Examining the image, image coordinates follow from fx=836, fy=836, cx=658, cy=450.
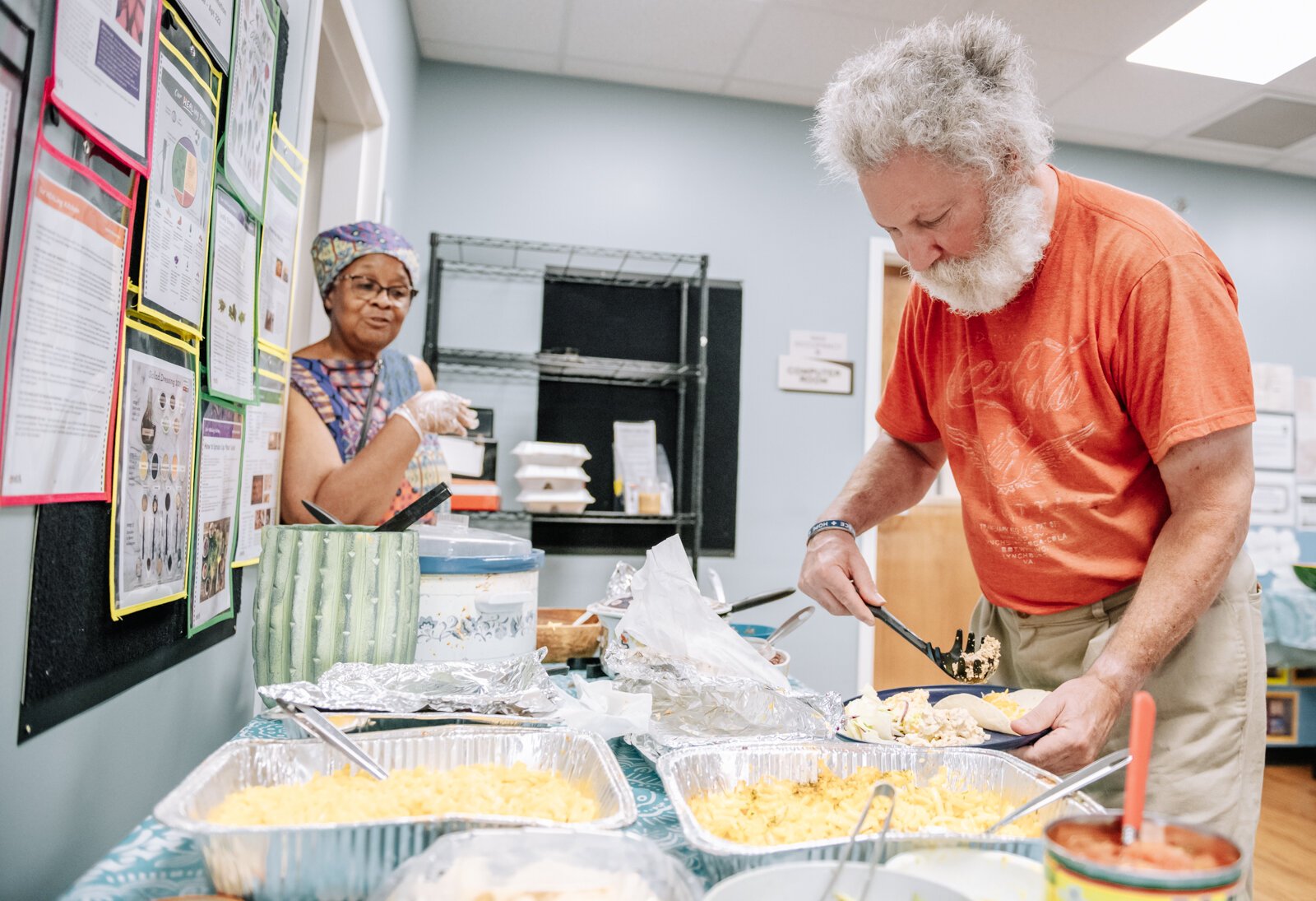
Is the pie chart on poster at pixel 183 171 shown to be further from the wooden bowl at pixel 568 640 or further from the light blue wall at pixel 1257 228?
the light blue wall at pixel 1257 228

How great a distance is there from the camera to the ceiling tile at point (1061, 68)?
304 centimetres

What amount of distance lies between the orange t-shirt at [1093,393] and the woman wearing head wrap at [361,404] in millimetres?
945

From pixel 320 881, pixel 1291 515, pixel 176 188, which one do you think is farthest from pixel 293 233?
pixel 1291 515

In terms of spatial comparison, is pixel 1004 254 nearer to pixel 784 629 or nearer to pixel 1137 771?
pixel 784 629

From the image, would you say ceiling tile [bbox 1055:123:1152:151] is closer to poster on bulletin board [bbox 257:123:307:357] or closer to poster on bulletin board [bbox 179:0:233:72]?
poster on bulletin board [bbox 257:123:307:357]

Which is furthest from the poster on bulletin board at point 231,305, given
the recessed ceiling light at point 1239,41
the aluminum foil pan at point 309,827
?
the recessed ceiling light at point 1239,41

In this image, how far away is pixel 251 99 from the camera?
1.28m

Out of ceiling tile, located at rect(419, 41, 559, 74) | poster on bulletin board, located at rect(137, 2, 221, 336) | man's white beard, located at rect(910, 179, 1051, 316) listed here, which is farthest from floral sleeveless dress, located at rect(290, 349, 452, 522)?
ceiling tile, located at rect(419, 41, 559, 74)

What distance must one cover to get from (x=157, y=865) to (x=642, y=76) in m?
3.29

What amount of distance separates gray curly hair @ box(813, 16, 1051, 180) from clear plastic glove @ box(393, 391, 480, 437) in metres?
0.83

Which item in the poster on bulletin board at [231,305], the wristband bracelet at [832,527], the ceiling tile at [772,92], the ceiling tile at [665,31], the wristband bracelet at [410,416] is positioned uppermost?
the ceiling tile at [772,92]

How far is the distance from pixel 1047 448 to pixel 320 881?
1.02 metres

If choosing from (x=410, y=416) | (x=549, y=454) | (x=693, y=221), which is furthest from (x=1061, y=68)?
(x=410, y=416)

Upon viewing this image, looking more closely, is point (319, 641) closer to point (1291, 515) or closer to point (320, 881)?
point (320, 881)
